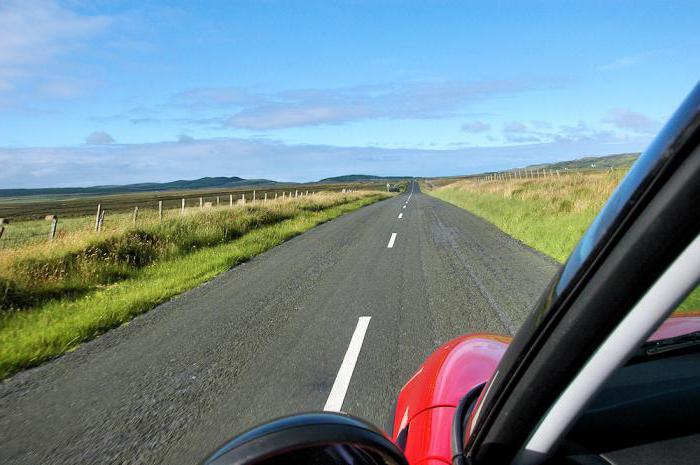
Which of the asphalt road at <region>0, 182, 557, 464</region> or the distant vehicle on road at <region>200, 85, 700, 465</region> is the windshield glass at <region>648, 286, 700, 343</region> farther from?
the asphalt road at <region>0, 182, 557, 464</region>

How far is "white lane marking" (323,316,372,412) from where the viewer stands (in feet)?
12.3

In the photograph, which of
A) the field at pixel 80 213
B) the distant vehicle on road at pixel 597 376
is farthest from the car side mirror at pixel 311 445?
the field at pixel 80 213

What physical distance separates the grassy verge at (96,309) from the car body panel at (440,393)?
4453 mm

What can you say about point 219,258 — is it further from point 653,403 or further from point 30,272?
point 653,403

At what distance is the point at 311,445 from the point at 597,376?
0.60 metres

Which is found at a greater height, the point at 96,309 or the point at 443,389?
the point at 443,389

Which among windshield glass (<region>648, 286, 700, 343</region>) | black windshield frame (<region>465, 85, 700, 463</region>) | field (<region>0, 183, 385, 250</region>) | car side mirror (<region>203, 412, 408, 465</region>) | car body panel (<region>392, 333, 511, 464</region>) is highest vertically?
black windshield frame (<region>465, 85, 700, 463</region>)

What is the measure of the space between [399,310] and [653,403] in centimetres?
484

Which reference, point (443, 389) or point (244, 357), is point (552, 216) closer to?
point (244, 357)

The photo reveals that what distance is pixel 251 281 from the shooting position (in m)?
8.76

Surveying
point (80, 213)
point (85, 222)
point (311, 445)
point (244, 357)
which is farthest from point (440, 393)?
point (80, 213)

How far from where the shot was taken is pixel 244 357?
4.86 meters

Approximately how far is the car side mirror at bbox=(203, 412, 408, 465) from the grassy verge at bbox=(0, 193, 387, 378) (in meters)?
4.81

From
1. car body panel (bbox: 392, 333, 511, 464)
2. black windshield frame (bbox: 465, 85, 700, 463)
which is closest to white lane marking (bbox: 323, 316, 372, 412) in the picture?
car body panel (bbox: 392, 333, 511, 464)
